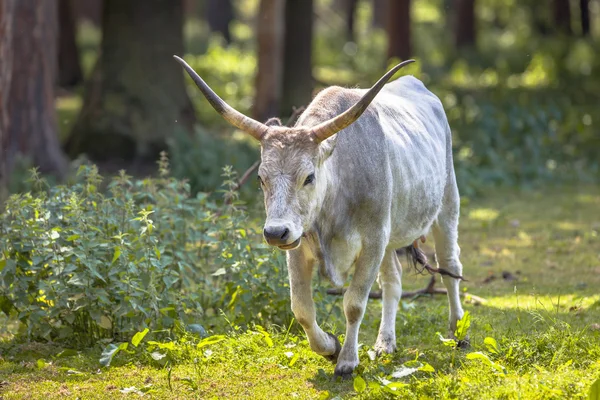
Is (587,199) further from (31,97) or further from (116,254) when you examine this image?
(116,254)

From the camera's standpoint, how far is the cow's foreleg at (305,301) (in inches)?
246

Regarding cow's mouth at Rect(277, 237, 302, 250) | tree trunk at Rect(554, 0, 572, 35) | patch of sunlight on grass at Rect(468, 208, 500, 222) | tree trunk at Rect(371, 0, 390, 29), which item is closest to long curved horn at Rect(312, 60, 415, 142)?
cow's mouth at Rect(277, 237, 302, 250)

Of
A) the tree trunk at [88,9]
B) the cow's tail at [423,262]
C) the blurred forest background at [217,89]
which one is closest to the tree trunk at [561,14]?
the blurred forest background at [217,89]

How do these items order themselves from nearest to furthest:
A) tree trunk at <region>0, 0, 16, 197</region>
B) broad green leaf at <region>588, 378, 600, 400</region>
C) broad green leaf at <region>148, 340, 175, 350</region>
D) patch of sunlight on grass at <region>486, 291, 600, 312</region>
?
broad green leaf at <region>588, 378, 600, 400</region>, broad green leaf at <region>148, 340, 175, 350</region>, patch of sunlight on grass at <region>486, 291, 600, 312</region>, tree trunk at <region>0, 0, 16, 197</region>

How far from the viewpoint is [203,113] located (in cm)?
2027

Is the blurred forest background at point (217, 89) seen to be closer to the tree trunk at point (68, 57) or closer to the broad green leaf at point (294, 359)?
the tree trunk at point (68, 57)

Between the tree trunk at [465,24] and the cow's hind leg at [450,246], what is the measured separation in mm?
21695

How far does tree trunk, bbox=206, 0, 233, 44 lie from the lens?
114ft

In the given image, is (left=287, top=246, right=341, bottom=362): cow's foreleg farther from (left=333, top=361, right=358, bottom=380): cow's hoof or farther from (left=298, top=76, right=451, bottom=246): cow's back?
(left=298, top=76, right=451, bottom=246): cow's back

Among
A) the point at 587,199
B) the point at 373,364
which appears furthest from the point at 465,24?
the point at 373,364

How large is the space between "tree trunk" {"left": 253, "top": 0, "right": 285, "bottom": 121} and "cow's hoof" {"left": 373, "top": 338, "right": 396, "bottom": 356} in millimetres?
9283

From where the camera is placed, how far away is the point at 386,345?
692 cm

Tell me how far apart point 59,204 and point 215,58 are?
2026 centimetres

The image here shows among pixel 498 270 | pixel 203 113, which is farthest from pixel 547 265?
pixel 203 113
